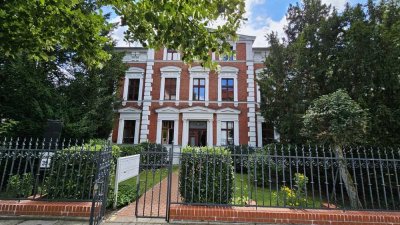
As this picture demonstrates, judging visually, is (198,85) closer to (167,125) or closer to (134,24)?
(167,125)

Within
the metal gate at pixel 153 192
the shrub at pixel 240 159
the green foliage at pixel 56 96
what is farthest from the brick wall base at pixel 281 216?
the green foliage at pixel 56 96

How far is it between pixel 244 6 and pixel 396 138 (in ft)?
25.8

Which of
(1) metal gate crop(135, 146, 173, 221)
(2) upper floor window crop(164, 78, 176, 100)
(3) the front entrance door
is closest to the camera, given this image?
(1) metal gate crop(135, 146, 173, 221)

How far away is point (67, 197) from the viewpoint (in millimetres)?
5617

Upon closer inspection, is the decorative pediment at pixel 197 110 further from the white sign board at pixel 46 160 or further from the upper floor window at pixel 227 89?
the white sign board at pixel 46 160

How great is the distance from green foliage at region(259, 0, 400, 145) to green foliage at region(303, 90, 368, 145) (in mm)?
1491

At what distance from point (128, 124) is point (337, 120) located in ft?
51.8

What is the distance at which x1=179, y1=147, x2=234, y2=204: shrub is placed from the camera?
220 inches

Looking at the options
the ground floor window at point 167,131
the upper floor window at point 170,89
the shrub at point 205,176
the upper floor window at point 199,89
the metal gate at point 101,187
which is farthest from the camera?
the upper floor window at point 170,89

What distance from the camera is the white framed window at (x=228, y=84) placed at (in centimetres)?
1875

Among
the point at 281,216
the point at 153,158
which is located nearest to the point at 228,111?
the point at 153,158

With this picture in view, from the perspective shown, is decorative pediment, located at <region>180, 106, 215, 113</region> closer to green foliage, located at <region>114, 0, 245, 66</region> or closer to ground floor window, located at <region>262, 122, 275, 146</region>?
ground floor window, located at <region>262, 122, 275, 146</region>

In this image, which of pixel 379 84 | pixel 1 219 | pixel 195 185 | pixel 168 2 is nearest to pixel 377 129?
pixel 379 84

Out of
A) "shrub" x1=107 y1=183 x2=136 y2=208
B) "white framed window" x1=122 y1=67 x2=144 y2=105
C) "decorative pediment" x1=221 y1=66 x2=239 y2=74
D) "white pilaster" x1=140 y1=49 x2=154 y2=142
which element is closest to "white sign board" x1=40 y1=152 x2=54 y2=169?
"shrub" x1=107 y1=183 x2=136 y2=208
